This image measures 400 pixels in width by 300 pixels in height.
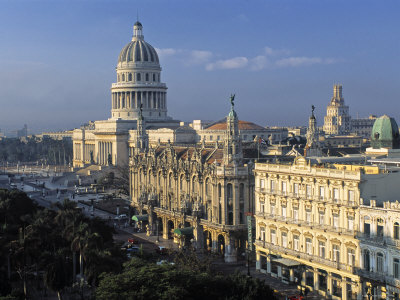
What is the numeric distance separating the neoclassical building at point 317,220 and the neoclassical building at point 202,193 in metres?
8.69

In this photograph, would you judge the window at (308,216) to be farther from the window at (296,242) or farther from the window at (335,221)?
the window at (335,221)

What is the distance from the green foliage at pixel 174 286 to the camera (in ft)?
177

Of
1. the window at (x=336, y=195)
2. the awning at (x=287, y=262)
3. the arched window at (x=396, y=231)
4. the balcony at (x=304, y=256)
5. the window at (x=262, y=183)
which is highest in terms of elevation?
the window at (x=262, y=183)

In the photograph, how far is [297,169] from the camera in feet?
253

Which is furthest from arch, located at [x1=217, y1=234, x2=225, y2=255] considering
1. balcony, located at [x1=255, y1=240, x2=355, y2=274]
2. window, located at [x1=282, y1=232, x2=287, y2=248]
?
window, located at [x1=282, y1=232, x2=287, y2=248]

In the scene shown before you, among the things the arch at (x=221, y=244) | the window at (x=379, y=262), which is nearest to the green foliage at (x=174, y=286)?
the window at (x=379, y=262)

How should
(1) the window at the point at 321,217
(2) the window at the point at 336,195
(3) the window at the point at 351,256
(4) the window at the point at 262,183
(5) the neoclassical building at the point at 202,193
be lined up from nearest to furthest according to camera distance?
1. (3) the window at the point at 351,256
2. (2) the window at the point at 336,195
3. (1) the window at the point at 321,217
4. (4) the window at the point at 262,183
5. (5) the neoclassical building at the point at 202,193

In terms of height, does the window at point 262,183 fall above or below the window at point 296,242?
above

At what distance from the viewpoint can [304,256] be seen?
75.4m

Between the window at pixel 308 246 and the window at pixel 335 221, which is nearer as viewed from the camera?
the window at pixel 335 221

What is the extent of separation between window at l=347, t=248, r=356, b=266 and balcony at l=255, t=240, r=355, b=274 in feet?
1.60

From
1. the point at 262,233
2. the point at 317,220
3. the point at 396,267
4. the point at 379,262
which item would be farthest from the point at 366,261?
the point at 262,233

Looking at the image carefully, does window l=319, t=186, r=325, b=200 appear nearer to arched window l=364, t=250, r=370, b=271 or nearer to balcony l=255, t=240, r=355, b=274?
balcony l=255, t=240, r=355, b=274

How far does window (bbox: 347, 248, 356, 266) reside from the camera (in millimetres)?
68188
